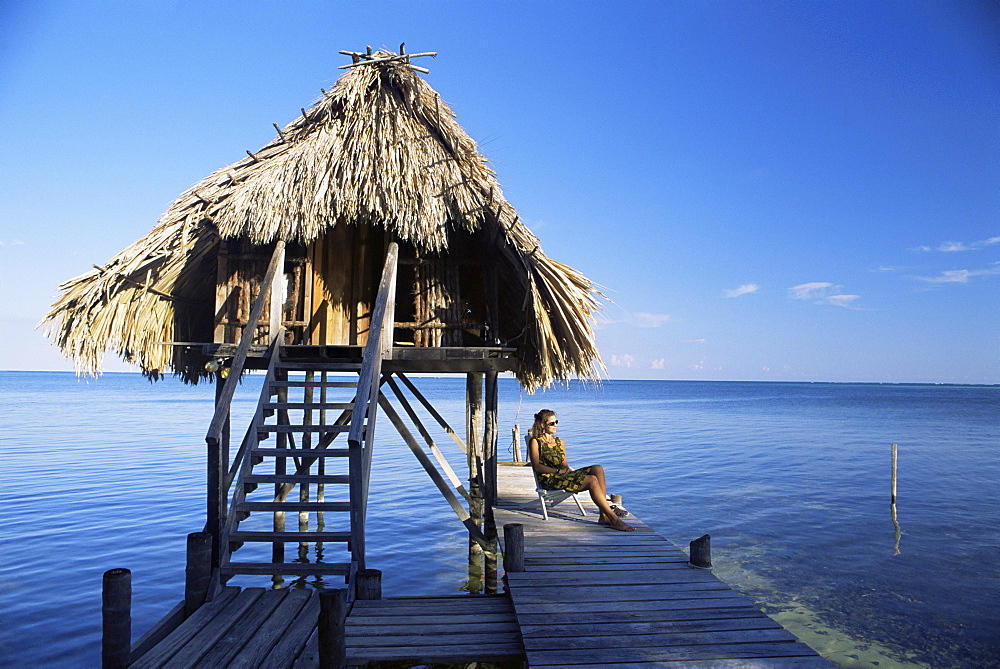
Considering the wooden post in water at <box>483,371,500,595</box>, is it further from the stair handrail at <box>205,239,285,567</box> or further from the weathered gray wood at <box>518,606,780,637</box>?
the weathered gray wood at <box>518,606,780,637</box>

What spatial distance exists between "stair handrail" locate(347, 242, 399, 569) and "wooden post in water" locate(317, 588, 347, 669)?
1453mm

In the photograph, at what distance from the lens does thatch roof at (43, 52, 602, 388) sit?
721cm

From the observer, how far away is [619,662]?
352 cm

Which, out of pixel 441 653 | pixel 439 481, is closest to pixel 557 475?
pixel 439 481

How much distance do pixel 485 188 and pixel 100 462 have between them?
1640 cm

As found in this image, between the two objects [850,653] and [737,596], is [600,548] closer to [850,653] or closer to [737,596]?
[737,596]

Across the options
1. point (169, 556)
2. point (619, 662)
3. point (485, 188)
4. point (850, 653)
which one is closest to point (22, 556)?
point (169, 556)

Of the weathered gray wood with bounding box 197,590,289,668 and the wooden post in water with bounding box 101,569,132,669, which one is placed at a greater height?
the wooden post in water with bounding box 101,569,132,669

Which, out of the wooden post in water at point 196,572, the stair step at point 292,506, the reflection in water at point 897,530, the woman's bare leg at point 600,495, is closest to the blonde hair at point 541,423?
the woman's bare leg at point 600,495

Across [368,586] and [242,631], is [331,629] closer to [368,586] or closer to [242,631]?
[242,631]

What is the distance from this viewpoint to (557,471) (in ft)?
22.7

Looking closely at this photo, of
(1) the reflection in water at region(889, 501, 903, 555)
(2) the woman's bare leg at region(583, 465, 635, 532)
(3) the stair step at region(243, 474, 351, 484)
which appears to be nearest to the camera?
(3) the stair step at region(243, 474, 351, 484)

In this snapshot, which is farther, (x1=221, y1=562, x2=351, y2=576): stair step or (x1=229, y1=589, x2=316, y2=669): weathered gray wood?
(x1=221, y1=562, x2=351, y2=576): stair step

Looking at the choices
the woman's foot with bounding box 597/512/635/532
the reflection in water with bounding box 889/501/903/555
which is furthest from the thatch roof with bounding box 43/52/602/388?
the reflection in water with bounding box 889/501/903/555
